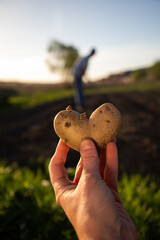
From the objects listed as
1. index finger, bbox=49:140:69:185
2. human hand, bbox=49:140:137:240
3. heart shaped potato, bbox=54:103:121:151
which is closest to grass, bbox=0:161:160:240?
index finger, bbox=49:140:69:185

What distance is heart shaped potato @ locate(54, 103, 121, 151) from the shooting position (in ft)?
4.40

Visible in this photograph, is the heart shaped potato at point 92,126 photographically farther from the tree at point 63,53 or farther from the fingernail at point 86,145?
the tree at point 63,53

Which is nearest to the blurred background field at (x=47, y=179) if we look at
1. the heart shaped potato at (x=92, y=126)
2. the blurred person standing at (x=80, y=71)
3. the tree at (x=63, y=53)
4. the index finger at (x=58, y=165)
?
the index finger at (x=58, y=165)

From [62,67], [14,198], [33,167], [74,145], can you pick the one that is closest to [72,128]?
[74,145]

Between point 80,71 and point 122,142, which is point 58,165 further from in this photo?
point 80,71

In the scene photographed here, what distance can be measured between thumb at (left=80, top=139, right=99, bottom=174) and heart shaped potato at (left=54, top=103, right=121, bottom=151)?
11cm

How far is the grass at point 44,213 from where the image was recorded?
194 cm

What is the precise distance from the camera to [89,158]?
3.80ft

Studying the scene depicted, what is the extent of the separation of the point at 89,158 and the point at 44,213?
138 centimetres

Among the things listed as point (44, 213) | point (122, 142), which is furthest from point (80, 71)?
point (44, 213)

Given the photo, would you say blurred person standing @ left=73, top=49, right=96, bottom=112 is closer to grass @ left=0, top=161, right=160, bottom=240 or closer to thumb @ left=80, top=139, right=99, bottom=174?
grass @ left=0, top=161, right=160, bottom=240

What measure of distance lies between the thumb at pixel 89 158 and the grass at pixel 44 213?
3.64 feet

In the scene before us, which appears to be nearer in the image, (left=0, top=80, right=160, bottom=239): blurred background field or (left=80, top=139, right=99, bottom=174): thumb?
(left=80, top=139, right=99, bottom=174): thumb

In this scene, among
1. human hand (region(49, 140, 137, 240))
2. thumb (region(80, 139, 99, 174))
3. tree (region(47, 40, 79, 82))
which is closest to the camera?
human hand (region(49, 140, 137, 240))
